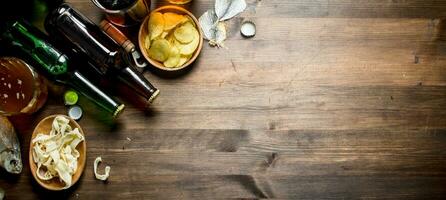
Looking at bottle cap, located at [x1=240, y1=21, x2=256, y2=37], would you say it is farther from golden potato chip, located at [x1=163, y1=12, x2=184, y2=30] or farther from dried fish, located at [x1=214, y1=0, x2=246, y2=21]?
golden potato chip, located at [x1=163, y1=12, x2=184, y2=30]

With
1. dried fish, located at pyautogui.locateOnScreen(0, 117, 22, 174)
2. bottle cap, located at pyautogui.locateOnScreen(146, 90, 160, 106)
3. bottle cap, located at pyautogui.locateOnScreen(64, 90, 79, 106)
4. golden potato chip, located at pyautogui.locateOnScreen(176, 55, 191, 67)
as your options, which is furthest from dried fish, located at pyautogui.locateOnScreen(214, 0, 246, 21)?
dried fish, located at pyautogui.locateOnScreen(0, 117, 22, 174)

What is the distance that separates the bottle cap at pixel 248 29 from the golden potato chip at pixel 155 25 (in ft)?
0.65

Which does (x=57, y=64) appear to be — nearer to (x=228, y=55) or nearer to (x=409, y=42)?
(x=228, y=55)

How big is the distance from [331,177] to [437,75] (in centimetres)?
37

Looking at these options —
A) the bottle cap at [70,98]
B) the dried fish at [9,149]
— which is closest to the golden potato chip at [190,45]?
the bottle cap at [70,98]

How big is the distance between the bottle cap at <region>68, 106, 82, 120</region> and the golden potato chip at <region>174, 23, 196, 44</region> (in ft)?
0.97

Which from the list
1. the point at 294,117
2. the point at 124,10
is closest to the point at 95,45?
the point at 124,10

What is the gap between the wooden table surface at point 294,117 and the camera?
4.25 ft

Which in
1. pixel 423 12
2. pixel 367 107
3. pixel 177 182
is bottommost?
pixel 177 182

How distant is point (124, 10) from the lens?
3.99 feet

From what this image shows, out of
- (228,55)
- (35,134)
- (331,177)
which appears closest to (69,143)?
(35,134)

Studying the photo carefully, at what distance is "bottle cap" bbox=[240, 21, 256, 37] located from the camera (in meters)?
1.32

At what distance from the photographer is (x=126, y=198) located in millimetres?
1289

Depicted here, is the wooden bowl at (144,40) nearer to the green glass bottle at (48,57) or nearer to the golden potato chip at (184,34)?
the golden potato chip at (184,34)
